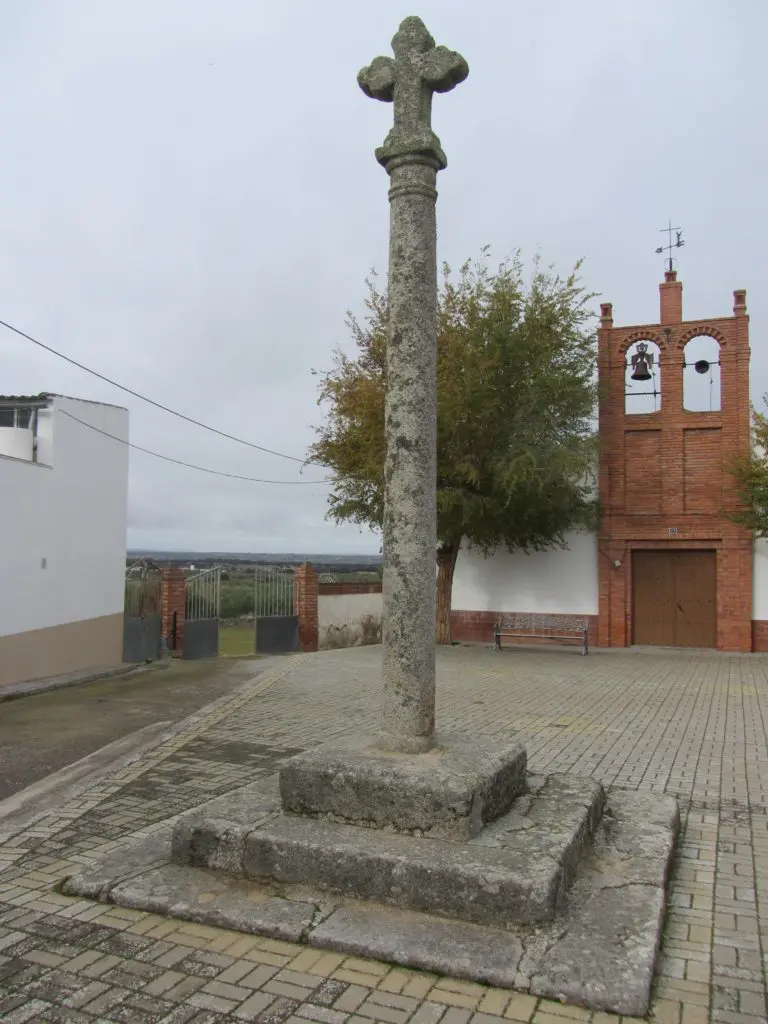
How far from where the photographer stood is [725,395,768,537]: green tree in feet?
49.9

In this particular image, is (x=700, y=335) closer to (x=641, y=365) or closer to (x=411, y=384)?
(x=641, y=365)

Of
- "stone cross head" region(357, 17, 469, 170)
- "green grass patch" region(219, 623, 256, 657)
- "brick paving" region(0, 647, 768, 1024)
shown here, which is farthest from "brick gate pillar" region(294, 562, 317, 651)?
"stone cross head" region(357, 17, 469, 170)

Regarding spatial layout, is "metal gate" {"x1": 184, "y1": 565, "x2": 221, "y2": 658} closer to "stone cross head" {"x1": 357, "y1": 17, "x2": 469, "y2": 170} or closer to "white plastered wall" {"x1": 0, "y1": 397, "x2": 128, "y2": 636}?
"white plastered wall" {"x1": 0, "y1": 397, "x2": 128, "y2": 636}

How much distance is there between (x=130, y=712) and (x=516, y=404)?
9.70 metres

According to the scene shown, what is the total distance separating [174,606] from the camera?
625 inches

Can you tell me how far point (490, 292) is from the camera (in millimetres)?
15961

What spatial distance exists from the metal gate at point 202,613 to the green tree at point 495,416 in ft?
10.6

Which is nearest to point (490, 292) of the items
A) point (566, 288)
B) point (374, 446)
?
point (566, 288)

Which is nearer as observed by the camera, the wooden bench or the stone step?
the stone step

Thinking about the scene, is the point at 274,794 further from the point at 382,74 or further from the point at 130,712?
the point at 130,712

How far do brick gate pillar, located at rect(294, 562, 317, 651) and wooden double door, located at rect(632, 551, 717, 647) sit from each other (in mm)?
7276

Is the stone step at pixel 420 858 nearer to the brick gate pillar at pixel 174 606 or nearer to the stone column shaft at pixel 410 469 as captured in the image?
the stone column shaft at pixel 410 469

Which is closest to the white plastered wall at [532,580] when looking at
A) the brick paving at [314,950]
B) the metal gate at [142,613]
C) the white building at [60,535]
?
the metal gate at [142,613]

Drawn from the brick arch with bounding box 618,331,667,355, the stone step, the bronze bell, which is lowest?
the stone step
